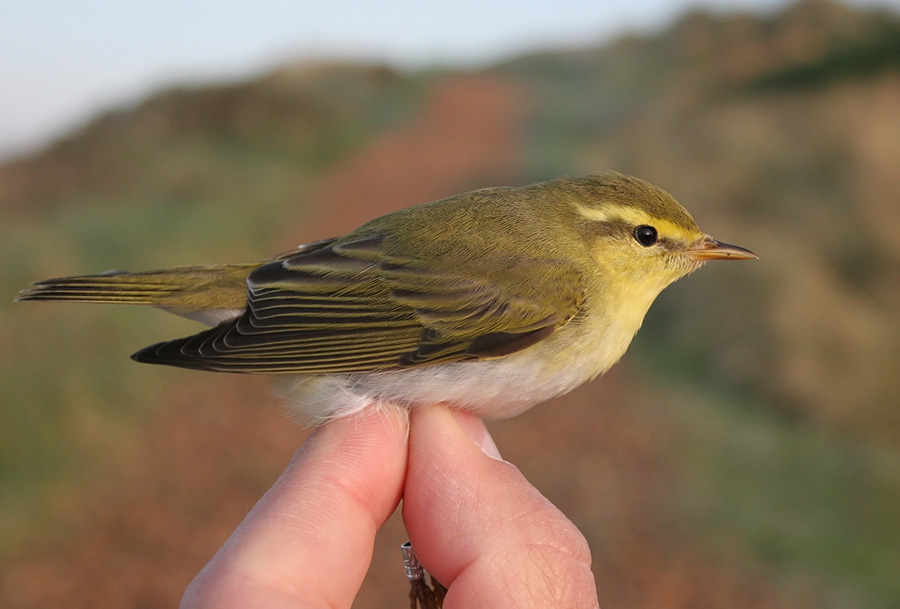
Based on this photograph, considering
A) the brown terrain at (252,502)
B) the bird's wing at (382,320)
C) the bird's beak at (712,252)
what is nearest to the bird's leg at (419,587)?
the bird's wing at (382,320)

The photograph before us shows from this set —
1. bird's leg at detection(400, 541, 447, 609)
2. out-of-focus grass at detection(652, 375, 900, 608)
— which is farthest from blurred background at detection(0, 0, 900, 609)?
bird's leg at detection(400, 541, 447, 609)

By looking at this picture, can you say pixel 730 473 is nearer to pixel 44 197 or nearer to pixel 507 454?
pixel 507 454

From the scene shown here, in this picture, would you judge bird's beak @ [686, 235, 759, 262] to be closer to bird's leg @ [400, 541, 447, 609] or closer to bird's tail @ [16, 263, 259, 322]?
bird's leg @ [400, 541, 447, 609]

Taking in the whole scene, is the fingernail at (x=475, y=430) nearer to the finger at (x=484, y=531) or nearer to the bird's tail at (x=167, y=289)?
the finger at (x=484, y=531)

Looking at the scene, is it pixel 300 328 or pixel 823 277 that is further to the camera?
pixel 823 277

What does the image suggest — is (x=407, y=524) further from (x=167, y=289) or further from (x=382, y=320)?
(x=167, y=289)

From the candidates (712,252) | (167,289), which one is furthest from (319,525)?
(712,252)

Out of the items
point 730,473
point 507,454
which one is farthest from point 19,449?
point 730,473
